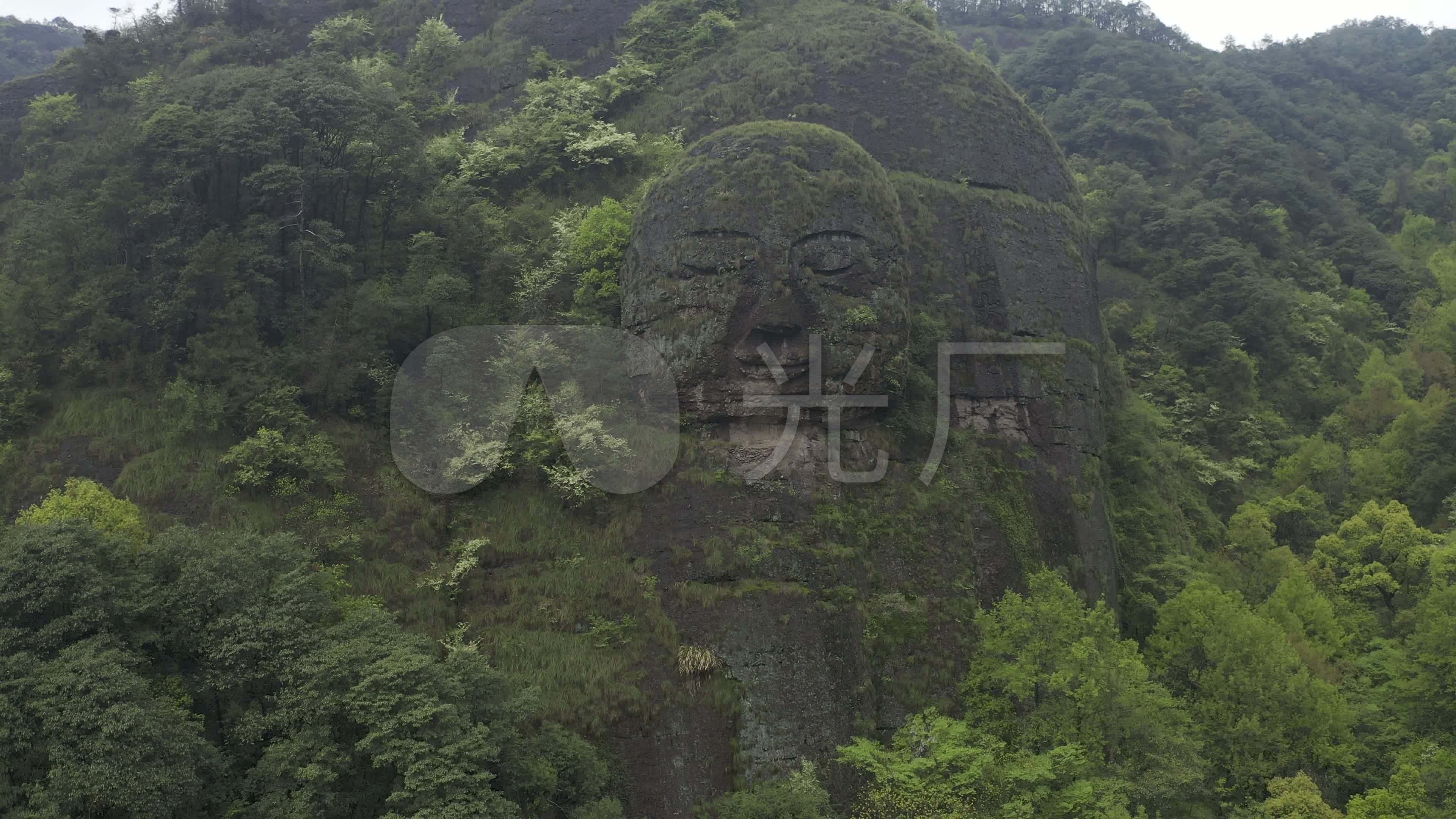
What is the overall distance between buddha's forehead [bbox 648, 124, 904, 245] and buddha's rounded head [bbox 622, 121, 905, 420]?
3cm

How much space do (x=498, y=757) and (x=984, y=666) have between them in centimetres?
1060

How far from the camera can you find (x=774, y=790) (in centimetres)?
1911

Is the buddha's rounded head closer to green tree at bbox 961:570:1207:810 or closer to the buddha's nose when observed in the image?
the buddha's nose

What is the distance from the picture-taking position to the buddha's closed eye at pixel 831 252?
2523 cm

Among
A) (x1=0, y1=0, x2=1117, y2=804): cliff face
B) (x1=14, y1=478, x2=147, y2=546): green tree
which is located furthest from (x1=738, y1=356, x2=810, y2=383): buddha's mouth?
(x1=14, y1=478, x2=147, y2=546): green tree

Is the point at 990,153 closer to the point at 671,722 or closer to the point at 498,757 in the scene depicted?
the point at 671,722

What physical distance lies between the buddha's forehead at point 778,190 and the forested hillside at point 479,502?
3.06 meters

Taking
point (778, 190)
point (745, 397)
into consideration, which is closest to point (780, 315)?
point (745, 397)

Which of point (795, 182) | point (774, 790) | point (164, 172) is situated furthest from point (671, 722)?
point (164, 172)

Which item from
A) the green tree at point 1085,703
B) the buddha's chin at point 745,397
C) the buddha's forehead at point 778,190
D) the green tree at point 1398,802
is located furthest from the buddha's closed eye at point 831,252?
the green tree at point 1398,802

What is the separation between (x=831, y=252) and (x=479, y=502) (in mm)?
10413

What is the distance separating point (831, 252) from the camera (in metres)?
25.4

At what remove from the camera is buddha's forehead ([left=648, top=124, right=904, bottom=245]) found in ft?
83.6

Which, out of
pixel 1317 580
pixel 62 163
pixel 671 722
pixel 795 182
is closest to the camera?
pixel 671 722
